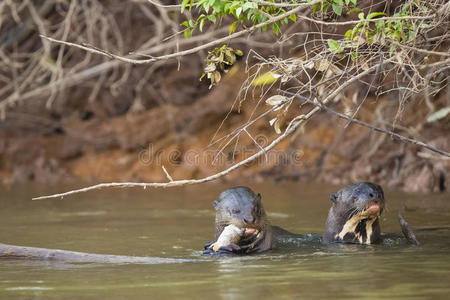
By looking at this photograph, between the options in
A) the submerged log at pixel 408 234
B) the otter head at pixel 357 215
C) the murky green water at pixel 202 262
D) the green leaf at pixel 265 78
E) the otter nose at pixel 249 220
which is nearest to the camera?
the murky green water at pixel 202 262

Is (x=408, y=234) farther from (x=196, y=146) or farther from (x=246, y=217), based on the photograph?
(x=196, y=146)

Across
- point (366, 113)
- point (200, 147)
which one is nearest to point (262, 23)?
point (366, 113)

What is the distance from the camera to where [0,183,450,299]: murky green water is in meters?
2.90

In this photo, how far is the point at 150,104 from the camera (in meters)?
10.8

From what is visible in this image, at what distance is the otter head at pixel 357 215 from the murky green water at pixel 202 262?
20cm

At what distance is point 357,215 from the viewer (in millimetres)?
4387

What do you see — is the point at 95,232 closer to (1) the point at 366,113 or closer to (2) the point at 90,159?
(1) the point at 366,113

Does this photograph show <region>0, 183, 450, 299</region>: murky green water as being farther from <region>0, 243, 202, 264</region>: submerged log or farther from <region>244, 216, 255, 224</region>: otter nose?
<region>244, 216, 255, 224</region>: otter nose

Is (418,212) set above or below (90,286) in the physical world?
above

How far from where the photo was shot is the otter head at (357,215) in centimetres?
432

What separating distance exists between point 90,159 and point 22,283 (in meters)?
7.48

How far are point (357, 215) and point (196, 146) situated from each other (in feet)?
19.2

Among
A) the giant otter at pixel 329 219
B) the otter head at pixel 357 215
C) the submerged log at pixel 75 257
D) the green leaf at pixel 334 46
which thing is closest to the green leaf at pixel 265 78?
the green leaf at pixel 334 46

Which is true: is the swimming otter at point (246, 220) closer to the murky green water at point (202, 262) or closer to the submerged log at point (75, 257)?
the murky green water at point (202, 262)
